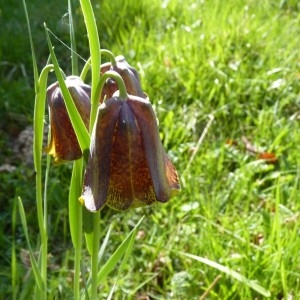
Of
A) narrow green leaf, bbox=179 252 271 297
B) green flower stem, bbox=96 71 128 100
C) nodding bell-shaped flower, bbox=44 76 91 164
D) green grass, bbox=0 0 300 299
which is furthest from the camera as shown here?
green grass, bbox=0 0 300 299

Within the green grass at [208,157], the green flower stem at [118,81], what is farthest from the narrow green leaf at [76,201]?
the green grass at [208,157]

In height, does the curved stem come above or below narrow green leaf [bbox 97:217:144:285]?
above

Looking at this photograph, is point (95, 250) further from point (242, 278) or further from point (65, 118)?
point (242, 278)

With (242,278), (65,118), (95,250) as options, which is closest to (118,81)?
(65,118)

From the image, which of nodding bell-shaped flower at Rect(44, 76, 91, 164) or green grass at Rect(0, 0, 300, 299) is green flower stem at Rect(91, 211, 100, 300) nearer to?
nodding bell-shaped flower at Rect(44, 76, 91, 164)

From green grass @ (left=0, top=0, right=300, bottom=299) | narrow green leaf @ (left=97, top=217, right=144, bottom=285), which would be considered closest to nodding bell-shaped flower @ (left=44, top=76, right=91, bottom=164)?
narrow green leaf @ (left=97, top=217, right=144, bottom=285)
